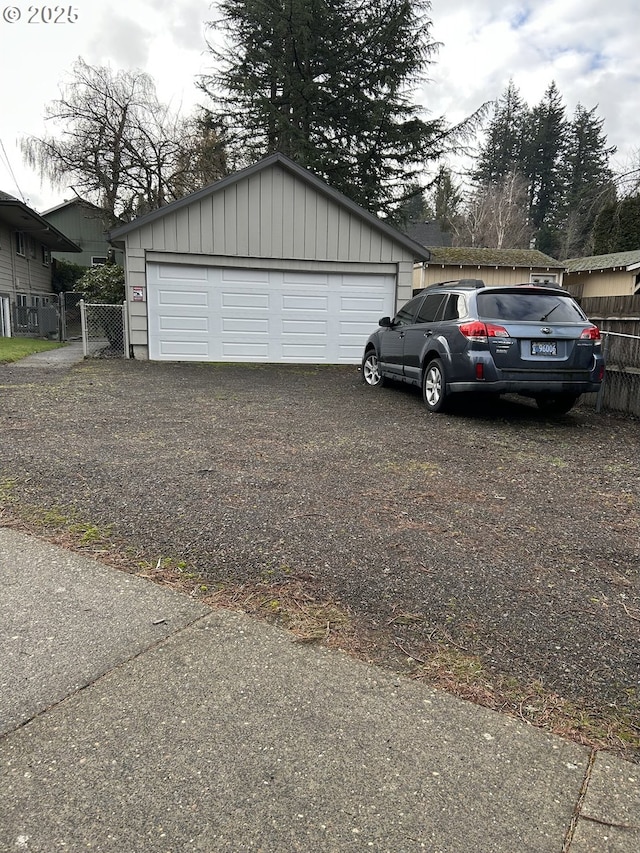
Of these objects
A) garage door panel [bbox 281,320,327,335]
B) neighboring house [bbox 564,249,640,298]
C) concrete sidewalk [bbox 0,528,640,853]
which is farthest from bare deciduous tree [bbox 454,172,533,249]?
concrete sidewalk [bbox 0,528,640,853]

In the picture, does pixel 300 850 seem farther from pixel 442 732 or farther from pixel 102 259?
pixel 102 259

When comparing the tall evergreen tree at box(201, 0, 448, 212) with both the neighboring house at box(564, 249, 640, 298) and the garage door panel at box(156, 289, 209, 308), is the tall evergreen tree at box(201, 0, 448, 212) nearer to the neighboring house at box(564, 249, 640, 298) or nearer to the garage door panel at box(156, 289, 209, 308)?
the neighboring house at box(564, 249, 640, 298)

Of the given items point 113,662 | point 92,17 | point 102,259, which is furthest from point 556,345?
point 102,259

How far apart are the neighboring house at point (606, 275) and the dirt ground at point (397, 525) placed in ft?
65.9

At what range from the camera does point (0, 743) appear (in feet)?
6.29

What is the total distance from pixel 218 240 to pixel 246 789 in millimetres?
13948

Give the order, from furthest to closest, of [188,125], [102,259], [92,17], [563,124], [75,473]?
[563,124] → [102,259] → [188,125] → [92,17] → [75,473]

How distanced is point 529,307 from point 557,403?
166cm

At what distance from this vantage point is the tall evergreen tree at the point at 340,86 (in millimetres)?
22078

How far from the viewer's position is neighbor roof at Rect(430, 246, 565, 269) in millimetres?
24438

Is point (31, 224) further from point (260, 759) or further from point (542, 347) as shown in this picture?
point (260, 759)

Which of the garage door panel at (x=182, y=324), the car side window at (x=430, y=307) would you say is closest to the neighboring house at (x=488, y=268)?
the garage door panel at (x=182, y=324)

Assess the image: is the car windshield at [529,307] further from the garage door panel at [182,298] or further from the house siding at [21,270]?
the house siding at [21,270]

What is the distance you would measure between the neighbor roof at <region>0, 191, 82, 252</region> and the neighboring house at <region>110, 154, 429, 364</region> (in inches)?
292
